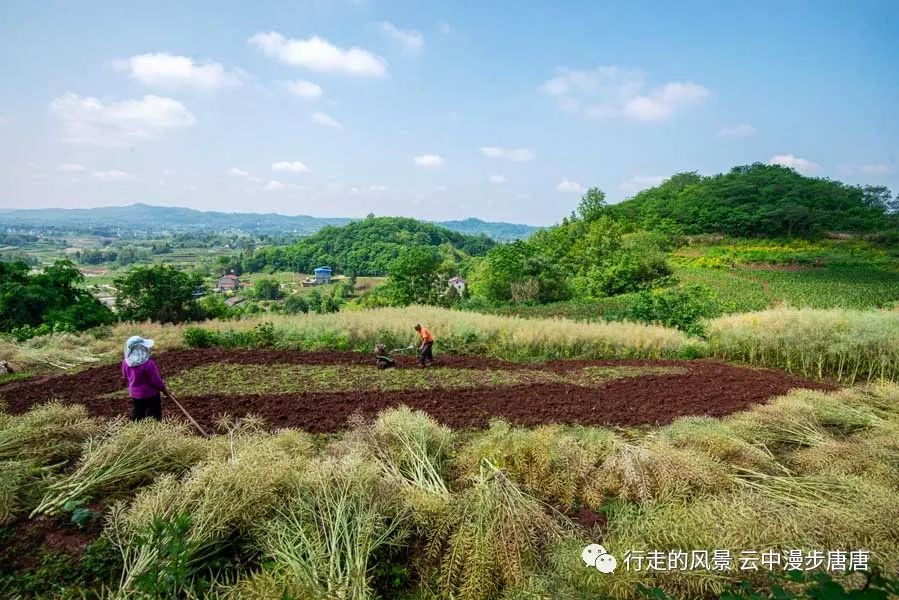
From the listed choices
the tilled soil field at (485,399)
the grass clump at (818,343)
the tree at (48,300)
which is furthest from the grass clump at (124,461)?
the tree at (48,300)

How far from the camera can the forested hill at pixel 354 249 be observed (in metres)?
75.5

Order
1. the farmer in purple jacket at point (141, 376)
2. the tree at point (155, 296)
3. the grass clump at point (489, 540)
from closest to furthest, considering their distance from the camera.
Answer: the grass clump at point (489, 540), the farmer in purple jacket at point (141, 376), the tree at point (155, 296)

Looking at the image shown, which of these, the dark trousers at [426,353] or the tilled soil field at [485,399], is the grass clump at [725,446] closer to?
the tilled soil field at [485,399]

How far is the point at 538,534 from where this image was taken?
3.68 m

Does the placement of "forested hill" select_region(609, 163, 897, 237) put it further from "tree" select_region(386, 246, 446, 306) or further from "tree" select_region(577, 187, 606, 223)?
"tree" select_region(386, 246, 446, 306)

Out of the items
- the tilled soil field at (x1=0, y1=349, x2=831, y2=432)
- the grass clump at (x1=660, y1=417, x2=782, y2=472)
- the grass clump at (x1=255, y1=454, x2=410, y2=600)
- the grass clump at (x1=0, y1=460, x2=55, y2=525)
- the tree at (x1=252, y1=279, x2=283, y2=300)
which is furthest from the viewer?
the tree at (x1=252, y1=279, x2=283, y2=300)

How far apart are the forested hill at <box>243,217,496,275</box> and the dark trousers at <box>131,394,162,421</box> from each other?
5979 centimetres

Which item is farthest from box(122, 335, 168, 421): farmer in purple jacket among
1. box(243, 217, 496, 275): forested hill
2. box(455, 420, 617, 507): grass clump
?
box(243, 217, 496, 275): forested hill

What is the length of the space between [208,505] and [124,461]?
1.41 meters

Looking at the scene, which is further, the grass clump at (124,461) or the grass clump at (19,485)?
the grass clump at (124,461)

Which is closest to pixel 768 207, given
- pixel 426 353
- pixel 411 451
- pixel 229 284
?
pixel 426 353

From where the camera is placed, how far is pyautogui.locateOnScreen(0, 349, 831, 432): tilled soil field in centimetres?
743

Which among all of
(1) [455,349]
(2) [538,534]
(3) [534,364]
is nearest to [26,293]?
(1) [455,349]

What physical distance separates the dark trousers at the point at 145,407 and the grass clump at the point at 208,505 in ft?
8.22
